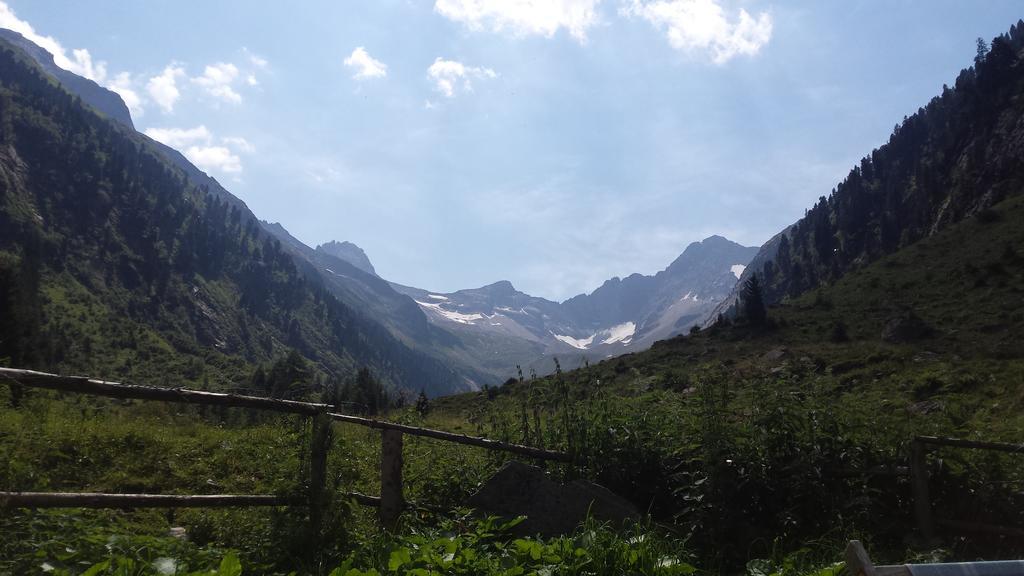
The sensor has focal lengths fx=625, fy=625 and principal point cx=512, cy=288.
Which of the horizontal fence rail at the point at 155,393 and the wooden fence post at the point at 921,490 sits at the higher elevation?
the horizontal fence rail at the point at 155,393

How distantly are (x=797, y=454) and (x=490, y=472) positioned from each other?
148 inches

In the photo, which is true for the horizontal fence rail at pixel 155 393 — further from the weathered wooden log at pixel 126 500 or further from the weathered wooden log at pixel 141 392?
the weathered wooden log at pixel 126 500

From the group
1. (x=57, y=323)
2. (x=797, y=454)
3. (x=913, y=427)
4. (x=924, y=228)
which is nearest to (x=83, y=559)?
(x=797, y=454)

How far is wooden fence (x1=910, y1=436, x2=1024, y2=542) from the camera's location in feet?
21.1

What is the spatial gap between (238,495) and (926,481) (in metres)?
7.16

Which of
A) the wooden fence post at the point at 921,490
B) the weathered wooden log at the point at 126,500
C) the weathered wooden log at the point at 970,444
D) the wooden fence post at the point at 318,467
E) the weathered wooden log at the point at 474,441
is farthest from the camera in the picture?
the weathered wooden log at the point at 474,441

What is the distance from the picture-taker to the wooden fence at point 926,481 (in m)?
6.43

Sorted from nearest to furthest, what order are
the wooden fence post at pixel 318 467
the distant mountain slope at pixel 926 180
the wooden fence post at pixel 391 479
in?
the wooden fence post at pixel 318 467, the wooden fence post at pixel 391 479, the distant mountain slope at pixel 926 180

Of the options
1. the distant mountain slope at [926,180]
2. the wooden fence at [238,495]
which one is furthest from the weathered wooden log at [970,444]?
the distant mountain slope at [926,180]

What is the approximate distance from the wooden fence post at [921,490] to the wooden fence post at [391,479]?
18.6 feet

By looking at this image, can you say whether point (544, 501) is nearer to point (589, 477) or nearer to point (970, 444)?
point (589, 477)

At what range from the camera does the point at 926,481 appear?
267 inches

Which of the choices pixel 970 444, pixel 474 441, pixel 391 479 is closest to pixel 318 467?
pixel 391 479

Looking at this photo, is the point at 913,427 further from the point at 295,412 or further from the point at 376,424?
the point at 295,412
